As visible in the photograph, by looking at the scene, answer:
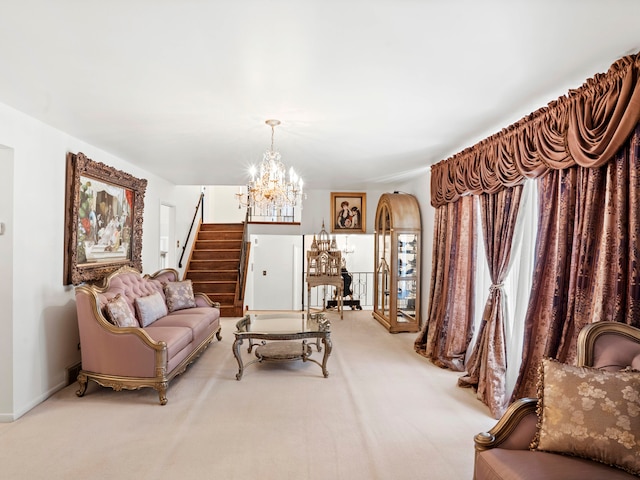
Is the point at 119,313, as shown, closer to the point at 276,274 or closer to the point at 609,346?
the point at 609,346

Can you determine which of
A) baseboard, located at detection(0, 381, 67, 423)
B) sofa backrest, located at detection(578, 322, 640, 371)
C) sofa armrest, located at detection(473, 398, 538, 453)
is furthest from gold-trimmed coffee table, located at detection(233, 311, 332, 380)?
sofa backrest, located at detection(578, 322, 640, 371)

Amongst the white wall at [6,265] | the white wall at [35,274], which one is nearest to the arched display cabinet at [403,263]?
the white wall at [35,274]

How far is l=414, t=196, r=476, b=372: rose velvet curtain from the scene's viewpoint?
3.99 meters

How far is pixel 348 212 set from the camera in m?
7.29

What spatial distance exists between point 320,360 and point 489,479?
2.78 metres

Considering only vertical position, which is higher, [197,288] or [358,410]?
[197,288]

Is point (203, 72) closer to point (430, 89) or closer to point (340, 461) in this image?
point (430, 89)

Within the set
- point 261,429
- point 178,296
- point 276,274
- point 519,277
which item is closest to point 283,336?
point 261,429

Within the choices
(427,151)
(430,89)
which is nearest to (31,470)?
(430,89)

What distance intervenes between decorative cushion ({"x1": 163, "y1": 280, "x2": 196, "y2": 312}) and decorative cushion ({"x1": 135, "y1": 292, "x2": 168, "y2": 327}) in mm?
241

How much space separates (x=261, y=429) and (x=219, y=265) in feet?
17.4

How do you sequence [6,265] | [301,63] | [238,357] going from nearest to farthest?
[301,63], [6,265], [238,357]

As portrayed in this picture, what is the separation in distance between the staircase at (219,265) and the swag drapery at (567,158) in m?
4.70

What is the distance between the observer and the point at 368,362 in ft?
14.0
